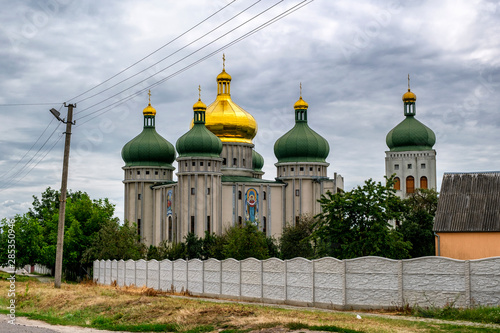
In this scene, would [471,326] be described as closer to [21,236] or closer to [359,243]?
[359,243]

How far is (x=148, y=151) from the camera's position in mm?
67688

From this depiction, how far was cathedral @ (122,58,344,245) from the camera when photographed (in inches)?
2377

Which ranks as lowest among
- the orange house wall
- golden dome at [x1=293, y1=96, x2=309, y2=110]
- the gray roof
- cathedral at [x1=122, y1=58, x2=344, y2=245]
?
the orange house wall

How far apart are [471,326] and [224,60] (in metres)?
57.7

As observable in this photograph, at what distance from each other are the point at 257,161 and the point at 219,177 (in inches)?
534

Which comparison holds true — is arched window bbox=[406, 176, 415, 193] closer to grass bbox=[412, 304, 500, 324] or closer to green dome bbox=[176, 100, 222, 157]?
green dome bbox=[176, 100, 222, 157]

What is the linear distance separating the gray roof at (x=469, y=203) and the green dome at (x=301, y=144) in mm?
34975

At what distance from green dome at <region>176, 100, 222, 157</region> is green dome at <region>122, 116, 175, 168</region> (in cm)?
680

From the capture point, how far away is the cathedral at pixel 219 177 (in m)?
60.4

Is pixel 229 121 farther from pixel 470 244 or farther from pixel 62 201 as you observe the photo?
pixel 470 244

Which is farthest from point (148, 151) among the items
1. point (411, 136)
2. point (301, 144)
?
point (411, 136)

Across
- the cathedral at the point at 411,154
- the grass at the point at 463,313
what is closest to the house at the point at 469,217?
the grass at the point at 463,313

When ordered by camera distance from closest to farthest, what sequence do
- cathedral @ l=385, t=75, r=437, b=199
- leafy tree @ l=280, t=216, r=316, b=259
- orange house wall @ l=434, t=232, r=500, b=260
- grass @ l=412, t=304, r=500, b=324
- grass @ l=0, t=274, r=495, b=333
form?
1. grass @ l=0, t=274, r=495, b=333
2. grass @ l=412, t=304, r=500, b=324
3. orange house wall @ l=434, t=232, r=500, b=260
4. leafy tree @ l=280, t=216, r=316, b=259
5. cathedral @ l=385, t=75, r=437, b=199

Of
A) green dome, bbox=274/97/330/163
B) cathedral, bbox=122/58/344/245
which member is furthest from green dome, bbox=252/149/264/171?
green dome, bbox=274/97/330/163
